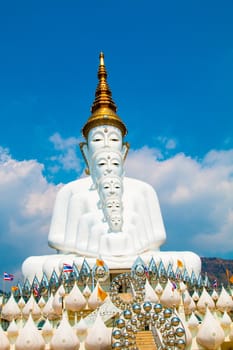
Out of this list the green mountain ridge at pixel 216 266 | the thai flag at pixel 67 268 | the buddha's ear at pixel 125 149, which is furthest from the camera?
the green mountain ridge at pixel 216 266

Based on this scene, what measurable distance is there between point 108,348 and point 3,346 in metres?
2.54

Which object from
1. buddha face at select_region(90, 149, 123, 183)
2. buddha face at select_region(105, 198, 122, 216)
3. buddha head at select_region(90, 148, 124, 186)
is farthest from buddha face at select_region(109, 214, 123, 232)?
buddha face at select_region(90, 149, 123, 183)

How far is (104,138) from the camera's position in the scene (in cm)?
2098

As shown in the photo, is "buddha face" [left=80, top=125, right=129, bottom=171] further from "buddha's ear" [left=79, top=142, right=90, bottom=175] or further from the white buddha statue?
"buddha's ear" [left=79, top=142, right=90, bottom=175]

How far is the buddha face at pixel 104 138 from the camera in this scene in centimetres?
2088

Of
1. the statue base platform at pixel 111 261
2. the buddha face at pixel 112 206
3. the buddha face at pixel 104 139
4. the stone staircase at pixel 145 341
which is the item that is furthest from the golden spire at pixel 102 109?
the stone staircase at pixel 145 341

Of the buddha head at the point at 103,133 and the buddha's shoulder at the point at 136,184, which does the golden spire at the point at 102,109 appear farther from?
the buddha's shoulder at the point at 136,184

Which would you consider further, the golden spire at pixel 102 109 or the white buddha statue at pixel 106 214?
the golden spire at pixel 102 109

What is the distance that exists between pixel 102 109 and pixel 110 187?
221 inches

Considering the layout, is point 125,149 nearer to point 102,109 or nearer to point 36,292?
point 102,109

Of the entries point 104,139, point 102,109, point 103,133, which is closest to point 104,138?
point 104,139

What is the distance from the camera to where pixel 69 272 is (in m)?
16.2

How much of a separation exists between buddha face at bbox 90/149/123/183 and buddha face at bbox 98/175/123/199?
1.68ft

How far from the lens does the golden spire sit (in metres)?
21.3
